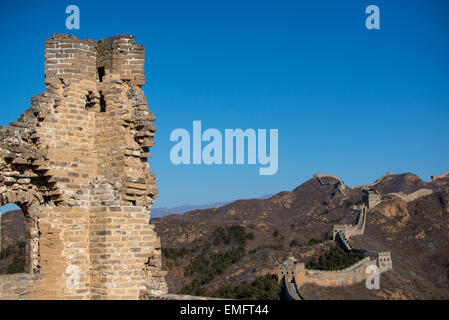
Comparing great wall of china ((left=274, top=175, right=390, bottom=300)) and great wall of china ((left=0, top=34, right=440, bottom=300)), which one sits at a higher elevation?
great wall of china ((left=0, top=34, right=440, bottom=300))

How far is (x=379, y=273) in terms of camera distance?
175 feet

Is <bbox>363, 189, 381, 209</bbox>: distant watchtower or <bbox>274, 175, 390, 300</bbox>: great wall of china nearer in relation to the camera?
<bbox>274, 175, 390, 300</bbox>: great wall of china

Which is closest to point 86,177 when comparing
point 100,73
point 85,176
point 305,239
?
point 85,176

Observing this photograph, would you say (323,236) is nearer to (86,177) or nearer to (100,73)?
(100,73)

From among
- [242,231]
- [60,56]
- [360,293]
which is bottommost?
[360,293]

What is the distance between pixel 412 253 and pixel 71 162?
224 ft

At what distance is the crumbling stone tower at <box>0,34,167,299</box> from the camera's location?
7.85 meters

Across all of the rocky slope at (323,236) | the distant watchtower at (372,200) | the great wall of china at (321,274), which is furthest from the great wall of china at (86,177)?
the distant watchtower at (372,200)

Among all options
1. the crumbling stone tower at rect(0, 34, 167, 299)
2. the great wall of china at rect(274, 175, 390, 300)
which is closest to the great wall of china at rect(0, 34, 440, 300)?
the crumbling stone tower at rect(0, 34, 167, 299)

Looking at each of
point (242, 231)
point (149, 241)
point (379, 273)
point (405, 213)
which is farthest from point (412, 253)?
point (149, 241)

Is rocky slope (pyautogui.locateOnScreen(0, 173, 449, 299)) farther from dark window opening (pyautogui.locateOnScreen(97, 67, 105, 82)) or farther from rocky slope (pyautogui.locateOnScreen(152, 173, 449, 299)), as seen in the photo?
dark window opening (pyautogui.locateOnScreen(97, 67, 105, 82))

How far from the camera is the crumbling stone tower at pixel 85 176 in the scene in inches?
309

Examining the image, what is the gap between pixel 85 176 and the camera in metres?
8.41

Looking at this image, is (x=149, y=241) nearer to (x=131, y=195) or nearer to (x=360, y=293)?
(x=131, y=195)
